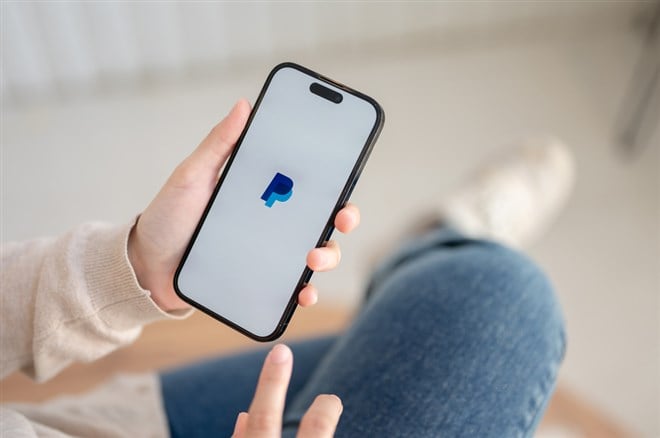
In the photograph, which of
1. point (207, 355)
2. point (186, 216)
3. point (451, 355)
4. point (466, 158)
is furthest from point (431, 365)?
point (466, 158)

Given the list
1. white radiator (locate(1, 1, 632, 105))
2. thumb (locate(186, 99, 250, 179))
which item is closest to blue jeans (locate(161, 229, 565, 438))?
thumb (locate(186, 99, 250, 179))

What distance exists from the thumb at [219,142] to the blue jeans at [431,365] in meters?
0.21

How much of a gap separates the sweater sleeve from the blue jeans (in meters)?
0.13

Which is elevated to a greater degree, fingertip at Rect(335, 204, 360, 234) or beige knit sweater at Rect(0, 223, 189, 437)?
fingertip at Rect(335, 204, 360, 234)

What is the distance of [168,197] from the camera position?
0.47m

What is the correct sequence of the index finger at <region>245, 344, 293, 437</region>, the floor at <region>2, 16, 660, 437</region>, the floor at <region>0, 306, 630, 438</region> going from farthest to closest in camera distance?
1. the floor at <region>2, 16, 660, 437</region>
2. the floor at <region>0, 306, 630, 438</region>
3. the index finger at <region>245, 344, 293, 437</region>

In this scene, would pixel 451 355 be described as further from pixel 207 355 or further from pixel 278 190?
pixel 207 355

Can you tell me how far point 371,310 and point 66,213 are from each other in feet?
2.12

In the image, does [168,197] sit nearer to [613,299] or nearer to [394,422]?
[394,422]

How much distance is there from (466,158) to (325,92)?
2.44 feet

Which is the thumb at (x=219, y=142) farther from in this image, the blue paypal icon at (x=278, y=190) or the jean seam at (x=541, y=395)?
the jean seam at (x=541, y=395)

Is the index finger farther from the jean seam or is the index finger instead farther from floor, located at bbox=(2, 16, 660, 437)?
floor, located at bbox=(2, 16, 660, 437)

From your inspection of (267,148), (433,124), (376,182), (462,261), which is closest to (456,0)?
(433,124)

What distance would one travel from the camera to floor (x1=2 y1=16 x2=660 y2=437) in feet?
3.38
